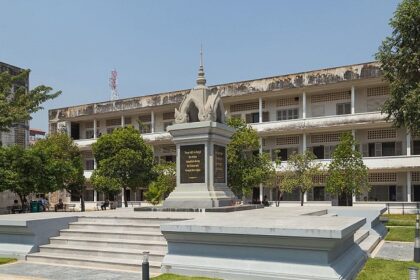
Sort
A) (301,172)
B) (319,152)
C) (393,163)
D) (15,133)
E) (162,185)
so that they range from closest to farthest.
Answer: (162,185), (393,163), (301,172), (319,152), (15,133)

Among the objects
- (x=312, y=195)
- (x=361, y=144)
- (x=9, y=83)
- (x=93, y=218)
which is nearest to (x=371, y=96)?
(x=361, y=144)

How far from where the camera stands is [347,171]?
31.6 meters

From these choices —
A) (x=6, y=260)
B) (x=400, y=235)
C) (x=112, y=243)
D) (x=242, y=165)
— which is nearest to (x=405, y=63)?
(x=400, y=235)

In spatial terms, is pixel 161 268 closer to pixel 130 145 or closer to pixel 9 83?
pixel 9 83

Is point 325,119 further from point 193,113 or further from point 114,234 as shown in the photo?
point 114,234

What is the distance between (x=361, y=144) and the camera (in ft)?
125

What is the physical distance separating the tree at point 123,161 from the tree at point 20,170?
291 inches

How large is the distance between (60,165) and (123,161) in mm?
5665

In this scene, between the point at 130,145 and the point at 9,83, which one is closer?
the point at 9,83

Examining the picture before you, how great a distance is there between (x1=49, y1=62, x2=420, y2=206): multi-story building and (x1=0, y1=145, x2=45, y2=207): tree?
55.7 feet

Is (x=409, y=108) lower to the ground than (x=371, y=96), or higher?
lower

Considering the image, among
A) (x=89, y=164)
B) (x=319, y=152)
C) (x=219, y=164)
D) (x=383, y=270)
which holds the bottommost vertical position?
(x=383, y=270)

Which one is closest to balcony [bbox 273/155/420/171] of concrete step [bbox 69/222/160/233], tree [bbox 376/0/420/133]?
tree [bbox 376/0/420/133]

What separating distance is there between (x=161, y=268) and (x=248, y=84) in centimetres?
3307
